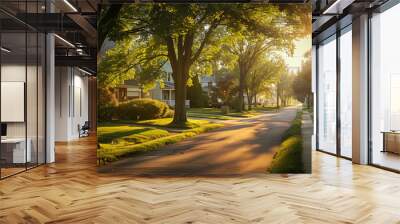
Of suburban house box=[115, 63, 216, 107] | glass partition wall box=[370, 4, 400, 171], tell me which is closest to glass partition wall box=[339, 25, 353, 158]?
glass partition wall box=[370, 4, 400, 171]

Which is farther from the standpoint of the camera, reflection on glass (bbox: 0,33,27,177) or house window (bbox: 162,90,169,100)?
house window (bbox: 162,90,169,100)

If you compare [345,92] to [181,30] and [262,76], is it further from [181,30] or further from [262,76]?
[181,30]

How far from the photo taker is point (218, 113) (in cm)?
770

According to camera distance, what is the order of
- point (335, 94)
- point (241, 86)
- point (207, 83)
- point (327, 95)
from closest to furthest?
point (207, 83)
point (241, 86)
point (335, 94)
point (327, 95)

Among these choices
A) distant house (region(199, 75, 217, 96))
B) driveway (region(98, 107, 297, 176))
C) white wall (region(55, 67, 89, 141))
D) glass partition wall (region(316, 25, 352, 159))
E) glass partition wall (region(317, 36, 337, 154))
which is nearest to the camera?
driveway (region(98, 107, 297, 176))

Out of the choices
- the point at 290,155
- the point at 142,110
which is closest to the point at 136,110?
the point at 142,110

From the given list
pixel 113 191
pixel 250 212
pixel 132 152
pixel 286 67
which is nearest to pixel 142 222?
pixel 250 212

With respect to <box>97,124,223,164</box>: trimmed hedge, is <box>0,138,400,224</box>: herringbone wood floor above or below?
below

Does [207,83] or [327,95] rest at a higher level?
[207,83]

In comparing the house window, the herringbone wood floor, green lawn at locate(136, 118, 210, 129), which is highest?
the house window

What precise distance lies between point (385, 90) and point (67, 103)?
11.2 m

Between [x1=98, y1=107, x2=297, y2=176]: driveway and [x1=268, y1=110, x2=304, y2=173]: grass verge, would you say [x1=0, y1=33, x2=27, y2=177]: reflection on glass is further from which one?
[x1=268, y1=110, x2=304, y2=173]: grass verge

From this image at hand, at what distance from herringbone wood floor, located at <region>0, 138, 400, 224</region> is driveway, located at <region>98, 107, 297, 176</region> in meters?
0.34

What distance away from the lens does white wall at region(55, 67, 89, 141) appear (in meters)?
15.0
